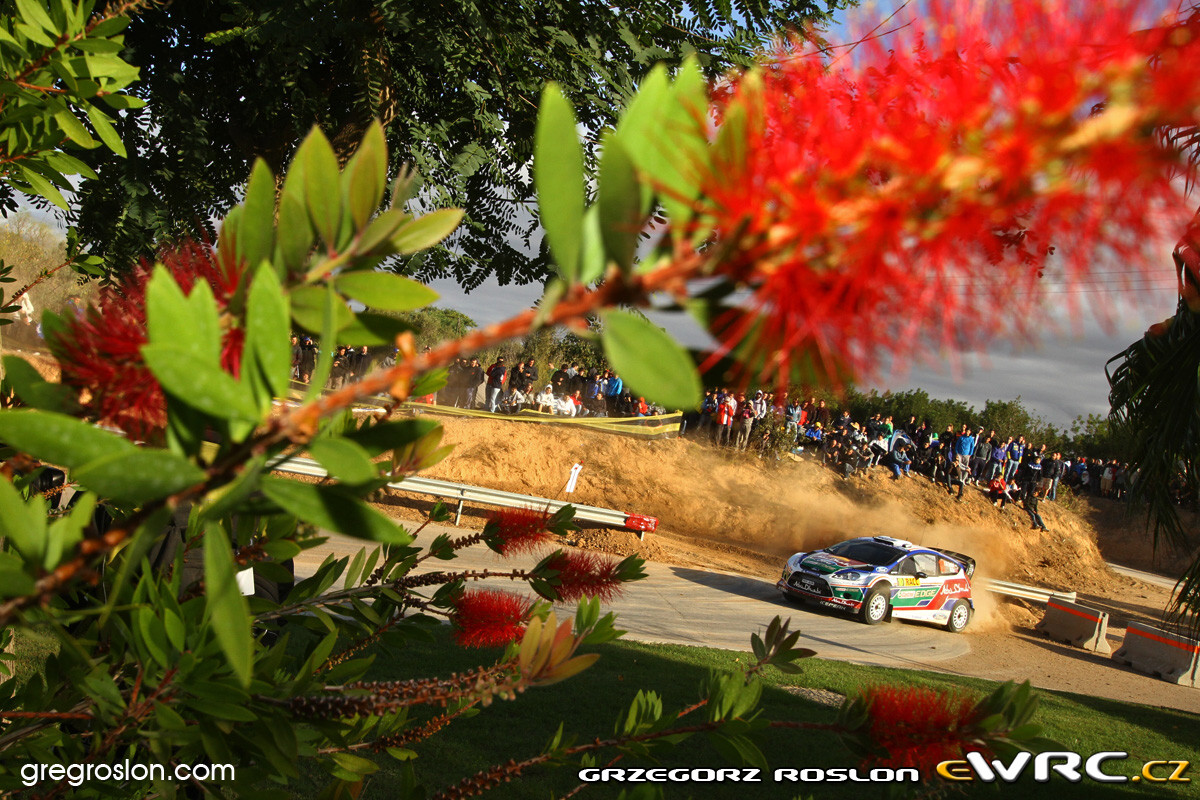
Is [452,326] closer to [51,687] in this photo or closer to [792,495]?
[792,495]

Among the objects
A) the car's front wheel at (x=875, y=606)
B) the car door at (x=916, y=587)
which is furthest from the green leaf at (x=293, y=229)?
the car door at (x=916, y=587)

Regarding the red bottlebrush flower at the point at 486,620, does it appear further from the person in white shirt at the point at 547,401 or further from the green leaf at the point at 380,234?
the person in white shirt at the point at 547,401

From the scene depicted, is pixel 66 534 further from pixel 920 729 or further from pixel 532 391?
pixel 532 391

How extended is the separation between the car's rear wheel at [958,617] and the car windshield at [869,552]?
6.68 ft

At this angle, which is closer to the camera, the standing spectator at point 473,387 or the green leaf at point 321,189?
the green leaf at point 321,189

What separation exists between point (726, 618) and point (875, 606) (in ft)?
11.4

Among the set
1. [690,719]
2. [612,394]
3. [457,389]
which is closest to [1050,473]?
[612,394]

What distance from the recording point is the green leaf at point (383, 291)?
0.56 m

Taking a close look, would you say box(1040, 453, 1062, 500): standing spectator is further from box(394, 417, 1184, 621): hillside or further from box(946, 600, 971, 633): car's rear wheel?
box(946, 600, 971, 633): car's rear wheel

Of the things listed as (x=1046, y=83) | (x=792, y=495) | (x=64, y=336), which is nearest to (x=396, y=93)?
(x=64, y=336)

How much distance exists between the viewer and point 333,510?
47cm

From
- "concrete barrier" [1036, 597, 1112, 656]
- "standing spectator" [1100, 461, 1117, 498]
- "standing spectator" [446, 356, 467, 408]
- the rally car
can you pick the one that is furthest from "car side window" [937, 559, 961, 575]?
"standing spectator" [1100, 461, 1117, 498]

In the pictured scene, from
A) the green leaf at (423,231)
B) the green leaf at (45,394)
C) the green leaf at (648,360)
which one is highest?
the green leaf at (423,231)

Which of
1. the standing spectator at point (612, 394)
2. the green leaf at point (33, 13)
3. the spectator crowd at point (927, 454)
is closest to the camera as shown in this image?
the green leaf at point (33, 13)
